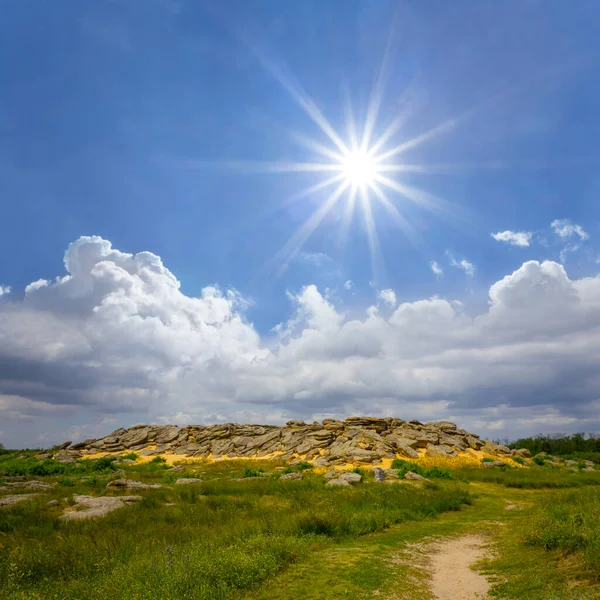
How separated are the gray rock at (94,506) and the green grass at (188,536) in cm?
51

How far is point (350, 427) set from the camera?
5075cm

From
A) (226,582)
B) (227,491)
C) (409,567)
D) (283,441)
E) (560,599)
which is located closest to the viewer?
(560,599)

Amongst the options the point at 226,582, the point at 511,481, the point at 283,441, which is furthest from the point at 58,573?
the point at 283,441

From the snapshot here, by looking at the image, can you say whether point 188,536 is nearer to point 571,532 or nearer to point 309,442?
point 571,532

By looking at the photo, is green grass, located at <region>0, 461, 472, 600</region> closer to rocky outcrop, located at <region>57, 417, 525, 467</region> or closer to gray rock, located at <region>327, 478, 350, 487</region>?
gray rock, located at <region>327, 478, 350, 487</region>

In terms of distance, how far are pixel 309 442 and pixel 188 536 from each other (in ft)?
117

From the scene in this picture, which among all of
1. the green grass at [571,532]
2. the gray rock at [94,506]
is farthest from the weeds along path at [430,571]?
the gray rock at [94,506]

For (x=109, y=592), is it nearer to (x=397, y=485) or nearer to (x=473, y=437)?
(x=397, y=485)

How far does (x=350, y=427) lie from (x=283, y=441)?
27.4 feet

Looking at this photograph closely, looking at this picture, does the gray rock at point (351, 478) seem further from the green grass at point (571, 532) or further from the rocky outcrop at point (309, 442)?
the green grass at point (571, 532)

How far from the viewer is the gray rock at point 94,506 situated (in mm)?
14887

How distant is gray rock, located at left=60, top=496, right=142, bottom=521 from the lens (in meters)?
14.9

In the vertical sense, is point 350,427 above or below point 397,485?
above

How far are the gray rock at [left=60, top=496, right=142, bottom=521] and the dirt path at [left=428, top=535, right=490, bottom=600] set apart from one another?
11.5 m
